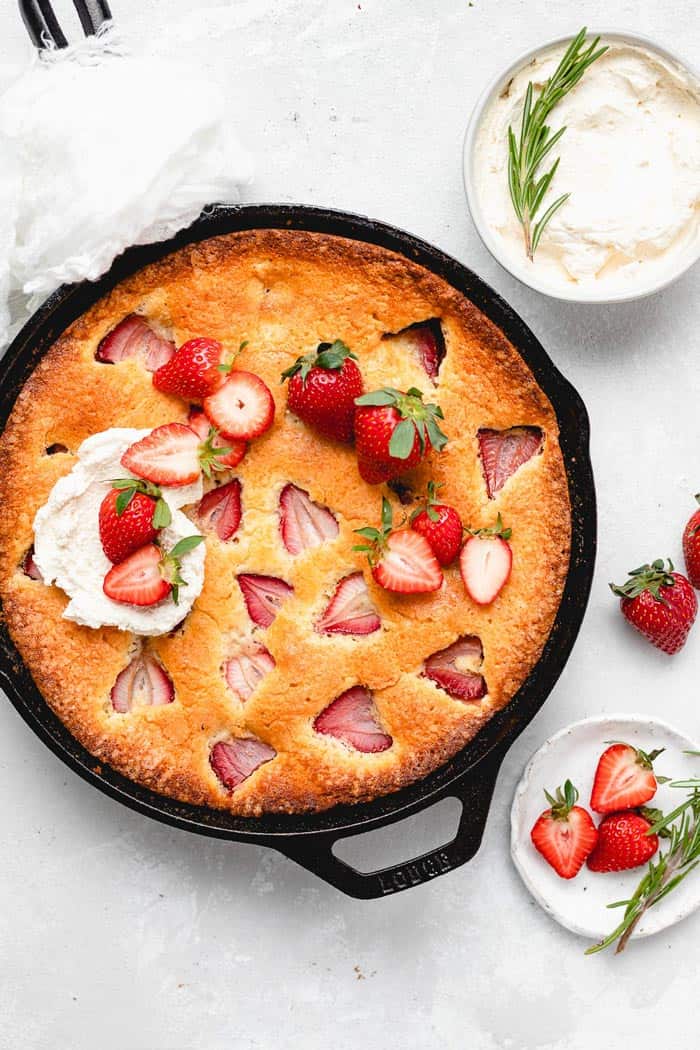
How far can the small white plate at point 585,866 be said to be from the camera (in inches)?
100.0

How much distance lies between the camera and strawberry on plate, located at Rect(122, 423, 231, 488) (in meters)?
2.16

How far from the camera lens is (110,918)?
8.57ft

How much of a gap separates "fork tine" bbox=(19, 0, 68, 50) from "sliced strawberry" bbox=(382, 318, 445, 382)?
1.06m

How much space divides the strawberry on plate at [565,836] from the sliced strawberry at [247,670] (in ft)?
2.68

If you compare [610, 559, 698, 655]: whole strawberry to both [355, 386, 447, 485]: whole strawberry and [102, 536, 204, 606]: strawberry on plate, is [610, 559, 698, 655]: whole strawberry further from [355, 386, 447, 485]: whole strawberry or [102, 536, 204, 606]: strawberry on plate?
[102, 536, 204, 606]: strawberry on plate

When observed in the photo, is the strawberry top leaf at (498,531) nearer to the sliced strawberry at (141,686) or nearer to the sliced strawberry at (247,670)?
the sliced strawberry at (247,670)

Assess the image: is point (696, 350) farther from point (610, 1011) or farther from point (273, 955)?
point (273, 955)

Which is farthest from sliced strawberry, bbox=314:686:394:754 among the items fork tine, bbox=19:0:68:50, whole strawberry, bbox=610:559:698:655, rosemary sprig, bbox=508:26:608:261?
fork tine, bbox=19:0:68:50

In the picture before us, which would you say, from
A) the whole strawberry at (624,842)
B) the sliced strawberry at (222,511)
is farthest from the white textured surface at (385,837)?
the sliced strawberry at (222,511)

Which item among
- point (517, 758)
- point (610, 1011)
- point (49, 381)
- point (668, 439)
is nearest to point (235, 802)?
point (517, 758)

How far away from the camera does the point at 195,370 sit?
2186 millimetres

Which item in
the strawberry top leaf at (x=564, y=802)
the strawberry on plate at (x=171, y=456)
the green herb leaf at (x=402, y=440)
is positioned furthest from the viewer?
the strawberry top leaf at (x=564, y=802)

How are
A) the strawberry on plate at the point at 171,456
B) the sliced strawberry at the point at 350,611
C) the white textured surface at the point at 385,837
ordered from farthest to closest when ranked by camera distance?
the white textured surface at the point at 385,837 → the sliced strawberry at the point at 350,611 → the strawberry on plate at the point at 171,456

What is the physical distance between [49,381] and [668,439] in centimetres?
157
